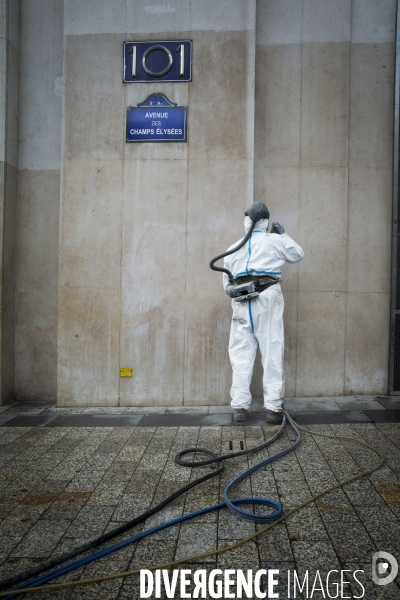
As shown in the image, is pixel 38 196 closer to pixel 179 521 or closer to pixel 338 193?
pixel 338 193

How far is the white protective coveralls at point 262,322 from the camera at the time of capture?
472cm

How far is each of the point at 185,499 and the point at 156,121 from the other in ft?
13.8

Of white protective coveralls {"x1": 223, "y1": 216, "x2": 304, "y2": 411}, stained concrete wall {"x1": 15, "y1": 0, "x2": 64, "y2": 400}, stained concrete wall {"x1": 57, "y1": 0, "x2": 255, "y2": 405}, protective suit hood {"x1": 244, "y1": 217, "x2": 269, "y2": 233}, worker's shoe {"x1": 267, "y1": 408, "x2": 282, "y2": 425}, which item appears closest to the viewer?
worker's shoe {"x1": 267, "y1": 408, "x2": 282, "y2": 425}

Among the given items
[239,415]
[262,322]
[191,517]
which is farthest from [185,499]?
[262,322]

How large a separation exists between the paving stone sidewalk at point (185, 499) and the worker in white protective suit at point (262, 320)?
1.28ft

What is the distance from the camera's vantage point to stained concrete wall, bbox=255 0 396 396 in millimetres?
5727

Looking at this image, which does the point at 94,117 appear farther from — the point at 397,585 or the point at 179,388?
the point at 397,585

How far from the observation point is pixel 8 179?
5.80 m

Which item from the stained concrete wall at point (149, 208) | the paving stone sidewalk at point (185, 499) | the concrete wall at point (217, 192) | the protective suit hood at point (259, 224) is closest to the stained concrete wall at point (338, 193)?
the concrete wall at point (217, 192)

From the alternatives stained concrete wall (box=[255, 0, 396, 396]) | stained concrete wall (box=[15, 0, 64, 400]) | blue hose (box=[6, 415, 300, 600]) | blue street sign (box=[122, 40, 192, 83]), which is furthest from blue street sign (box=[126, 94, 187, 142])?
blue hose (box=[6, 415, 300, 600])

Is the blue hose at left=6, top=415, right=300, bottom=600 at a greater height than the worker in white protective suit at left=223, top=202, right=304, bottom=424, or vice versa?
the worker in white protective suit at left=223, top=202, right=304, bottom=424

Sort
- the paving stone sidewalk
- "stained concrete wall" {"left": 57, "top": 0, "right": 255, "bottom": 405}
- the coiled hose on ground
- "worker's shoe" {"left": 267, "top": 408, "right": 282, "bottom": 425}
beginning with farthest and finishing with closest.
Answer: "stained concrete wall" {"left": 57, "top": 0, "right": 255, "bottom": 405} → "worker's shoe" {"left": 267, "top": 408, "right": 282, "bottom": 425} → the paving stone sidewalk → the coiled hose on ground

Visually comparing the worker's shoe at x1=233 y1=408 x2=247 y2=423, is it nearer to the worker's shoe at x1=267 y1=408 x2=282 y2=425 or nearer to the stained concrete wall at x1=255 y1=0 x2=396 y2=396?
the worker's shoe at x1=267 y1=408 x2=282 y2=425

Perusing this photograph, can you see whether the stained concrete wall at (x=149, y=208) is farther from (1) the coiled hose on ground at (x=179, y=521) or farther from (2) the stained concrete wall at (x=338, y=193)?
(1) the coiled hose on ground at (x=179, y=521)
